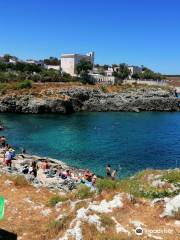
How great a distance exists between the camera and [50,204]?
18.9m

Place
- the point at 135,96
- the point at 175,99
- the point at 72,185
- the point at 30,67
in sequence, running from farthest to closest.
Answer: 1. the point at 30,67
2. the point at 175,99
3. the point at 135,96
4. the point at 72,185

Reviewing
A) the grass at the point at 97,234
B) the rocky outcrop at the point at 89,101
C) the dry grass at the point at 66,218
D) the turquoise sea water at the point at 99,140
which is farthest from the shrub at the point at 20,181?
the rocky outcrop at the point at 89,101

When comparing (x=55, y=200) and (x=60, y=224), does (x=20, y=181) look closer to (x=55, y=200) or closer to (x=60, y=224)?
(x=55, y=200)

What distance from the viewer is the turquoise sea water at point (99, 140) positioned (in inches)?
1854

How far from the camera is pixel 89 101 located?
384ft

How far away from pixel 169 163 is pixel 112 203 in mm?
33303

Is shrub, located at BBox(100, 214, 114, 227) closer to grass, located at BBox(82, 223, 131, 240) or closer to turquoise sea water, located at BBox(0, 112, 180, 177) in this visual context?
grass, located at BBox(82, 223, 131, 240)

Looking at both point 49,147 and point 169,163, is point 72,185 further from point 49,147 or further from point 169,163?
point 49,147

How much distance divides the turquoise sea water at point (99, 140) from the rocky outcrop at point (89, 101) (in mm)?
7999

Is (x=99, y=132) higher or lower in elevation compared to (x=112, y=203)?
lower

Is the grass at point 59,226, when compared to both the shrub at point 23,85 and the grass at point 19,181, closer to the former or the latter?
the grass at point 19,181

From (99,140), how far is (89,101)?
2171 inches

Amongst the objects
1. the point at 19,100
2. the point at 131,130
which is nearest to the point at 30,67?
the point at 19,100

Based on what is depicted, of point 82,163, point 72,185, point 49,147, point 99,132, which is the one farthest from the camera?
point 99,132
